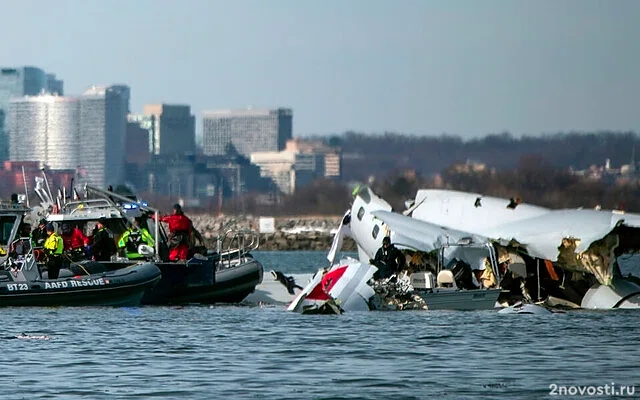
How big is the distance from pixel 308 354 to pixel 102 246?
12.9 m

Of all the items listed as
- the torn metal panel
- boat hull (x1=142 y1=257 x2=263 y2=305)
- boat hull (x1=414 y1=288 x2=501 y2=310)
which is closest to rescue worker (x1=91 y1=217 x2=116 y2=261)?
boat hull (x1=142 y1=257 x2=263 y2=305)

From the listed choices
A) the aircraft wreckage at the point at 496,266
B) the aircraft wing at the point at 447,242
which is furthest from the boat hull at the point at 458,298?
the aircraft wing at the point at 447,242

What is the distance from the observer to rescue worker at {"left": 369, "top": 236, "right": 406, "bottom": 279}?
36.1 m

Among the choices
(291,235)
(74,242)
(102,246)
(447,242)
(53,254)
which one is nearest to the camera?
(53,254)

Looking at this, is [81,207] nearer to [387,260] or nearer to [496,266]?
[387,260]

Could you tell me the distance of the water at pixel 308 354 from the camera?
22.2 meters

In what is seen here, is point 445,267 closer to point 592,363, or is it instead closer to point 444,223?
point 444,223

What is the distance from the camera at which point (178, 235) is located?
39000mm

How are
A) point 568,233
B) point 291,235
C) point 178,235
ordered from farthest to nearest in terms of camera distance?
point 291,235
point 178,235
point 568,233

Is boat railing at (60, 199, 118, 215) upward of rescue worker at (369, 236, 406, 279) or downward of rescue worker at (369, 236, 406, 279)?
upward

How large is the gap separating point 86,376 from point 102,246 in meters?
15.1

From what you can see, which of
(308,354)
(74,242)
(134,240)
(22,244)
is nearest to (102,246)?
(74,242)

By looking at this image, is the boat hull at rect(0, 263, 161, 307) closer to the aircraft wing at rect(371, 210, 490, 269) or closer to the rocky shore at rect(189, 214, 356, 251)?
the aircraft wing at rect(371, 210, 490, 269)

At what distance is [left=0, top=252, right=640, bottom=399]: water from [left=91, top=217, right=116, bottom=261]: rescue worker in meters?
2.72
